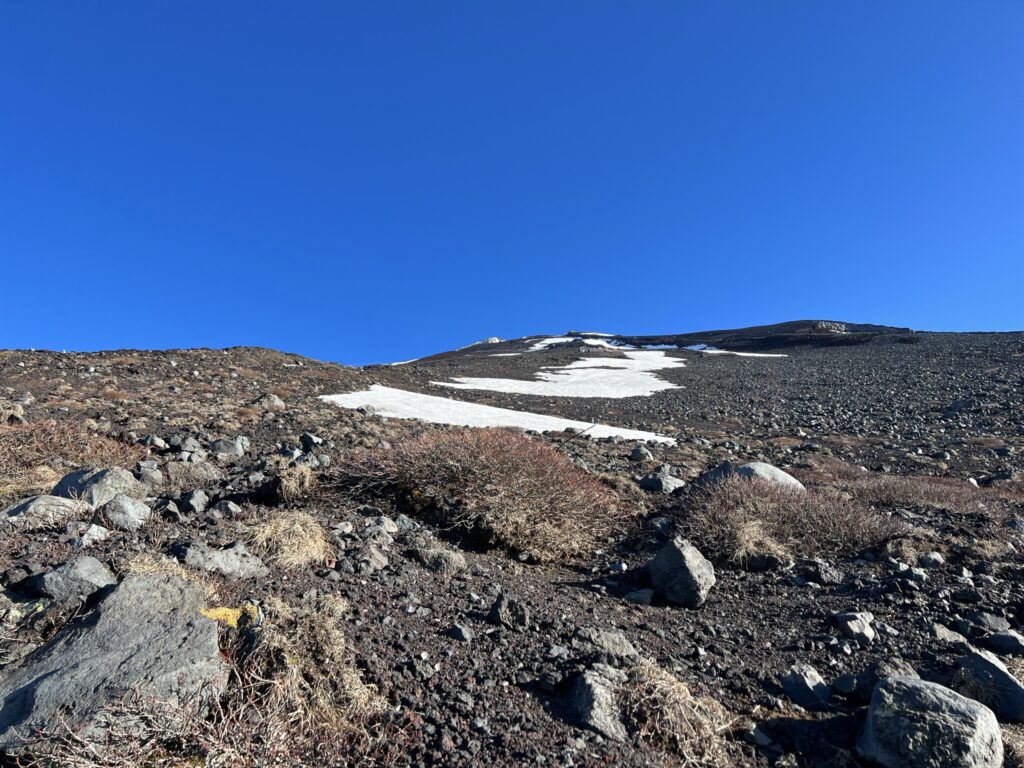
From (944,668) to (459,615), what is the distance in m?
3.20

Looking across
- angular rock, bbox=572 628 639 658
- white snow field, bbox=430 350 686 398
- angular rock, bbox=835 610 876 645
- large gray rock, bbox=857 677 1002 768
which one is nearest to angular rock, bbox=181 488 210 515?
angular rock, bbox=572 628 639 658

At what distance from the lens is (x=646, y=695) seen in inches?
110

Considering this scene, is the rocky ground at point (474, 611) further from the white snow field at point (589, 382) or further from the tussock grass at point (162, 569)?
the white snow field at point (589, 382)

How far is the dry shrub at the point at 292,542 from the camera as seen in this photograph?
406 cm

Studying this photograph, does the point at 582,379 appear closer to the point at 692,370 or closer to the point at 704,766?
the point at 692,370

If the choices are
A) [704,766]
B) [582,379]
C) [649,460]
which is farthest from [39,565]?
[582,379]

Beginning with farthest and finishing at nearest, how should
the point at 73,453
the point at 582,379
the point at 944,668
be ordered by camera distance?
the point at 582,379
the point at 73,453
the point at 944,668

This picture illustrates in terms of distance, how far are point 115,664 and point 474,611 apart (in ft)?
6.69

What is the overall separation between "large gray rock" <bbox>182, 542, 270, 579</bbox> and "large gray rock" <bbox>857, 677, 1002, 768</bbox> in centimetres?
366

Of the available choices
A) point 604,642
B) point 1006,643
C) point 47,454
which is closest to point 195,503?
point 47,454

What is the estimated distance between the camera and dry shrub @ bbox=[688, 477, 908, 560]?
561cm

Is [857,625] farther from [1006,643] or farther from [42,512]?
[42,512]

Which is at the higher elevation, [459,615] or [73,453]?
[73,453]

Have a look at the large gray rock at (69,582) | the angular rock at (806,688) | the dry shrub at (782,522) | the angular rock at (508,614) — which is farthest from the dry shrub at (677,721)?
the large gray rock at (69,582)
